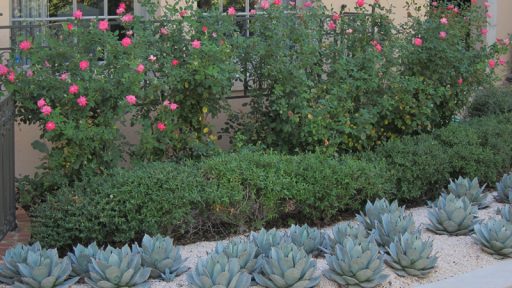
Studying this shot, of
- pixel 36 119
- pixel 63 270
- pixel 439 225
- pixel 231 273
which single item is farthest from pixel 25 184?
pixel 439 225

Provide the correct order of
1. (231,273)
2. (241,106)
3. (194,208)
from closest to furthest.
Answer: (231,273), (194,208), (241,106)

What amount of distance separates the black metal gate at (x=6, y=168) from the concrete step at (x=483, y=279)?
121 inches

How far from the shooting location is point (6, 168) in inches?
243

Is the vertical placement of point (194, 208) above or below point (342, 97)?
below

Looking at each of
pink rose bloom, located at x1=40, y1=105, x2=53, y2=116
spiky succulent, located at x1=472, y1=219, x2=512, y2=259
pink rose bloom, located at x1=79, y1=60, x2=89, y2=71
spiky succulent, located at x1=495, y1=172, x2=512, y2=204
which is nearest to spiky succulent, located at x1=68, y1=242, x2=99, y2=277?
pink rose bloom, located at x1=40, y1=105, x2=53, y2=116

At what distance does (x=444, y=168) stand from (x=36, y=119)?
3.59 m

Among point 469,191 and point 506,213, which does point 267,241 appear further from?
point 469,191

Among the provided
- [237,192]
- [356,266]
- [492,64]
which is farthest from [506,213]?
[492,64]

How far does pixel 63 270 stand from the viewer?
4.95 meters

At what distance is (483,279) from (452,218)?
33.4 inches

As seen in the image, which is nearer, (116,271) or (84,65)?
(116,271)

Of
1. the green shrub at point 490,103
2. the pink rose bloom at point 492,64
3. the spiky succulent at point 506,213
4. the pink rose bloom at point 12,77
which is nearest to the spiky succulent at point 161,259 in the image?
the pink rose bloom at point 12,77

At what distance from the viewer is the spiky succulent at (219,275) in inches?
190

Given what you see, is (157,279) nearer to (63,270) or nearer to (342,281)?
(63,270)
